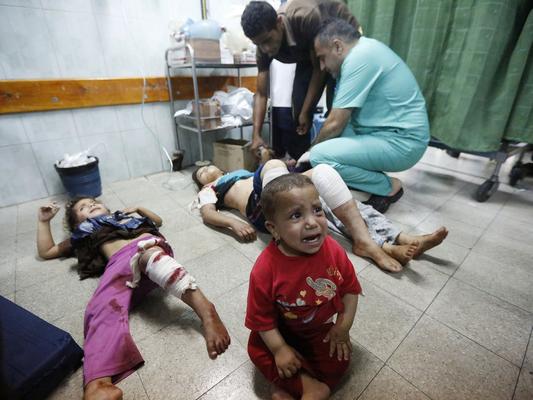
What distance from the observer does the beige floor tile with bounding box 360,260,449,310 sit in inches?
37.2

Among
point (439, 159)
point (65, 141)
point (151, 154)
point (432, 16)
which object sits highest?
point (432, 16)

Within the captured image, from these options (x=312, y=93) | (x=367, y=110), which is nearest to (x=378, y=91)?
(x=367, y=110)

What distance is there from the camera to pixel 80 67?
1.75 m

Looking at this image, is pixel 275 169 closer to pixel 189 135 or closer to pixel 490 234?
pixel 490 234

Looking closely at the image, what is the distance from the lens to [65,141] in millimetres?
1818

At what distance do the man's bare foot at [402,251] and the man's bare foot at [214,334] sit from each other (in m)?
0.70

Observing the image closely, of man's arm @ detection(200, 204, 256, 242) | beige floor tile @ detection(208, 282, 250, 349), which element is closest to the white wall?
man's arm @ detection(200, 204, 256, 242)

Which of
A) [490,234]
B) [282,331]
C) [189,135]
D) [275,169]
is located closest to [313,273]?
[282,331]

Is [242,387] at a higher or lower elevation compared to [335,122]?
lower

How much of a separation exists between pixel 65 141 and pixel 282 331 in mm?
1899

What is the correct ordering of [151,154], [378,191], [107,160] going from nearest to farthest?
[378,191] → [107,160] → [151,154]

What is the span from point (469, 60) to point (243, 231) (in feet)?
Answer: 5.23

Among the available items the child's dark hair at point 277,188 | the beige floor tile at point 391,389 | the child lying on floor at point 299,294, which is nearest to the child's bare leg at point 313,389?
the child lying on floor at point 299,294

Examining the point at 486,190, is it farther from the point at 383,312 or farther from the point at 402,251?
the point at 383,312
